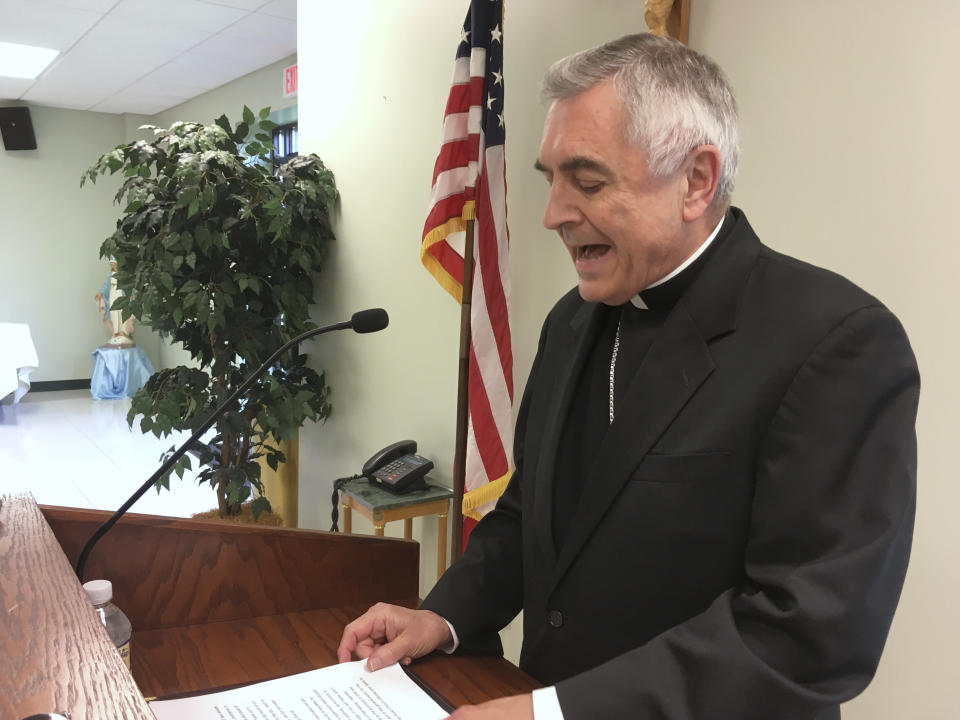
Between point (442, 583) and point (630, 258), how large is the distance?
0.52 meters

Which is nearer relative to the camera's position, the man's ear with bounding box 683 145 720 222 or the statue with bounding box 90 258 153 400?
the man's ear with bounding box 683 145 720 222

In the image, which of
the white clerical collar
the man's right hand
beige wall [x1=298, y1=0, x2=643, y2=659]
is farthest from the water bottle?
beige wall [x1=298, y1=0, x2=643, y2=659]

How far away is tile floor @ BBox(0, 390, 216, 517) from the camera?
4.67 metres

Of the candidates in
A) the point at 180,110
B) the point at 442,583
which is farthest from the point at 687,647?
the point at 180,110

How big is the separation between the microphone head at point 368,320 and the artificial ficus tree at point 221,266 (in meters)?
1.86

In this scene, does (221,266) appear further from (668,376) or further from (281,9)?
(668,376)

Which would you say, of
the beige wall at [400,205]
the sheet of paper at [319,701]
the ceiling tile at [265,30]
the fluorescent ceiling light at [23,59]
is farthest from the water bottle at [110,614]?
the fluorescent ceiling light at [23,59]

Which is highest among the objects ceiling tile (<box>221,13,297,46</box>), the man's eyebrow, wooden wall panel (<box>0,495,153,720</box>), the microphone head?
ceiling tile (<box>221,13,297,46</box>)

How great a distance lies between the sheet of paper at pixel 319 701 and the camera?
77 centimetres

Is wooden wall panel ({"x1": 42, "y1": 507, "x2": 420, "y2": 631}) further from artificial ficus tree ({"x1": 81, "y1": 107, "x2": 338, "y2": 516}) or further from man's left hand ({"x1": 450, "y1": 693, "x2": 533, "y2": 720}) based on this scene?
artificial ficus tree ({"x1": 81, "y1": 107, "x2": 338, "y2": 516})

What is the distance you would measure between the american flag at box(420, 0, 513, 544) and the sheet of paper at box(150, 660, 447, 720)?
4.31ft

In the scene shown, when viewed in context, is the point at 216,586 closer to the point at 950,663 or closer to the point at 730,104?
the point at 730,104

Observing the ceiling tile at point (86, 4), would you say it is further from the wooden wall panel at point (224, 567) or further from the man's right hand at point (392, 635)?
the man's right hand at point (392, 635)

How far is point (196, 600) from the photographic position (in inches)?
43.1
